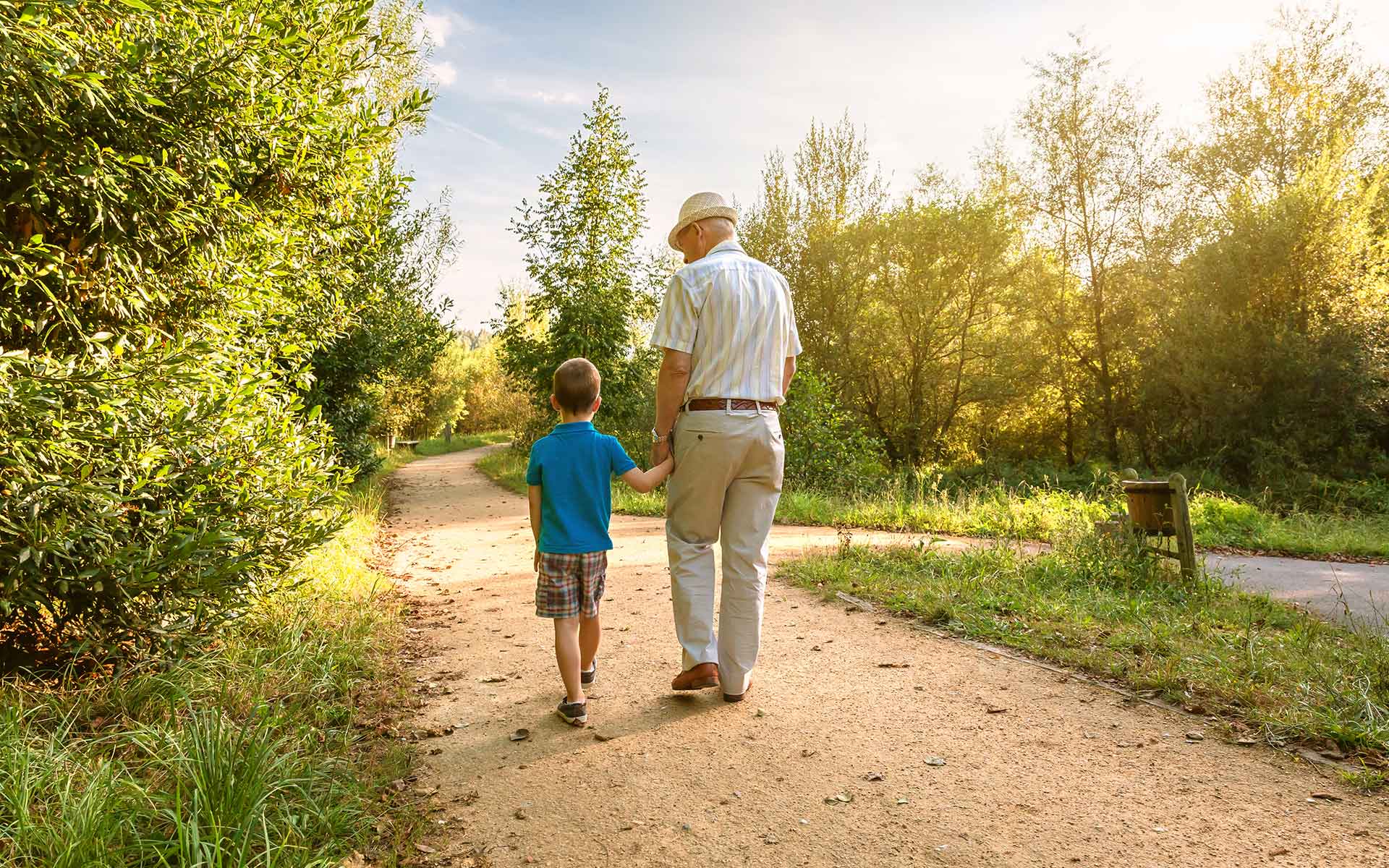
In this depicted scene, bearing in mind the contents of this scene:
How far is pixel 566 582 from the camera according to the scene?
3.66 m

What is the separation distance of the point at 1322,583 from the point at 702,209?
710cm

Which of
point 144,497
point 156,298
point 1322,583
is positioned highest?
point 156,298

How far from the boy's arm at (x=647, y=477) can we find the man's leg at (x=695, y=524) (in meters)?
0.08

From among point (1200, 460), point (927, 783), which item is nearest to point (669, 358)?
point (927, 783)

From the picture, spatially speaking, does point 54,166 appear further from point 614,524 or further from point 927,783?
point 614,524

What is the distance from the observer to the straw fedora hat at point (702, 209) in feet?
13.1

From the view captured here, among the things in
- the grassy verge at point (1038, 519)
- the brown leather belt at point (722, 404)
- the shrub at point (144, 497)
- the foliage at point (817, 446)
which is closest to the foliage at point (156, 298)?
the shrub at point (144, 497)

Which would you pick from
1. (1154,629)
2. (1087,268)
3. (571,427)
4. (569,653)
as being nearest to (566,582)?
(569,653)

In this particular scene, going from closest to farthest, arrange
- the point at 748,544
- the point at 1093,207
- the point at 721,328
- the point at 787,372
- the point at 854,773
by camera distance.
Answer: the point at 854,773
the point at 721,328
the point at 748,544
the point at 787,372
the point at 1093,207

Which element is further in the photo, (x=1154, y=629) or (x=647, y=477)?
(x=1154, y=629)

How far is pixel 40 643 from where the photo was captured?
3797 millimetres

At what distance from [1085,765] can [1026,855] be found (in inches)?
33.1

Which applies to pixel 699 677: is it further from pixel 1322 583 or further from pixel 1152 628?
pixel 1322 583

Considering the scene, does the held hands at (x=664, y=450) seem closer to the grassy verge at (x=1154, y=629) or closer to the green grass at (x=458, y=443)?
the grassy verge at (x=1154, y=629)
